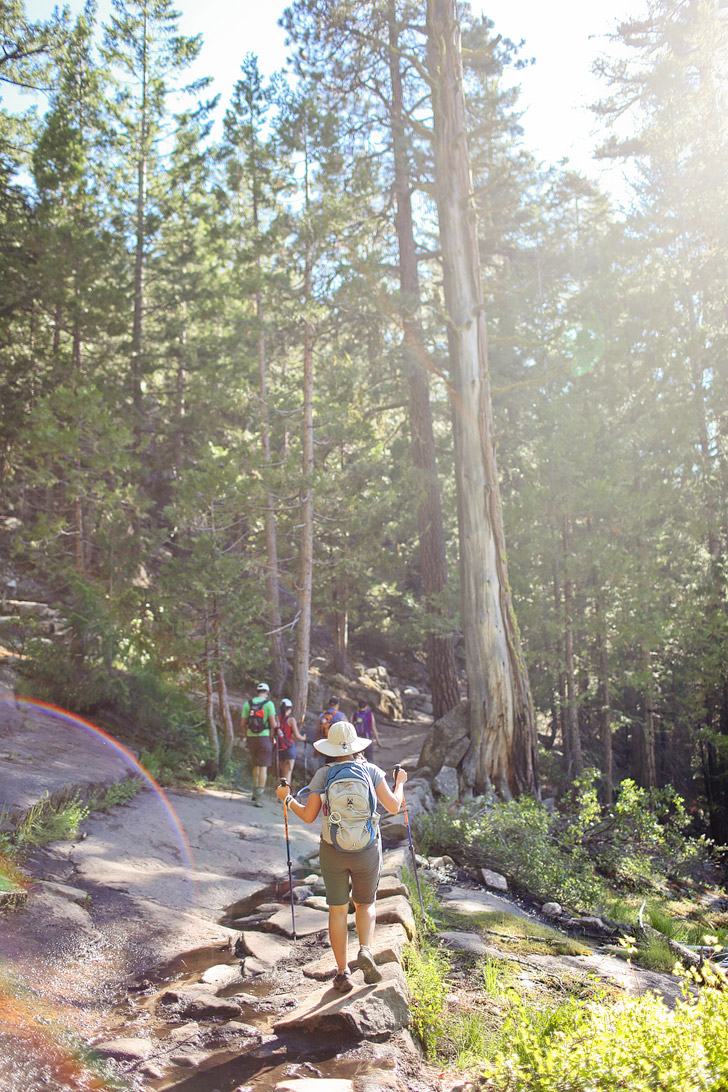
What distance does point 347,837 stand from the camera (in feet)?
14.2

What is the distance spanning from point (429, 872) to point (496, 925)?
57.7 inches

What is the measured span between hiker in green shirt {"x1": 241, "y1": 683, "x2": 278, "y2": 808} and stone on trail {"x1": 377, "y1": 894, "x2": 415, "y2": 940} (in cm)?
603

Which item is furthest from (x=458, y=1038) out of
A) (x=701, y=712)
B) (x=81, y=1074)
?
(x=701, y=712)

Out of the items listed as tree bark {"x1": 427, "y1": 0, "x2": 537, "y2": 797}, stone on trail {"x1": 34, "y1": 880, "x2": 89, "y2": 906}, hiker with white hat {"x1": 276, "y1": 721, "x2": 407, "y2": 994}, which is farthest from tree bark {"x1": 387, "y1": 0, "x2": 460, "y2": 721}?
hiker with white hat {"x1": 276, "y1": 721, "x2": 407, "y2": 994}

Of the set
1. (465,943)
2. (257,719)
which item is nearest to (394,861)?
(465,943)

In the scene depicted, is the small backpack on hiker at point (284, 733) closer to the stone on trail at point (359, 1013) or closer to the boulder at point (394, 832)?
the boulder at point (394, 832)

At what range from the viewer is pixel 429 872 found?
24.0 feet

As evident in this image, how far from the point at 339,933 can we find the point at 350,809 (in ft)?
2.44

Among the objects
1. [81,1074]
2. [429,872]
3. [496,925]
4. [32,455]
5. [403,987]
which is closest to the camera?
[81,1074]

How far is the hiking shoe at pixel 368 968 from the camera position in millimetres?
4035

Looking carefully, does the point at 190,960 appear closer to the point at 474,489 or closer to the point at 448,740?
the point at 448,740

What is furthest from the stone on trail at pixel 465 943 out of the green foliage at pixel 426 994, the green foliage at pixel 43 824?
the green foliage at pixel 43 824

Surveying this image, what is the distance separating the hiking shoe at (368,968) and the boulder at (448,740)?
26.5 feet

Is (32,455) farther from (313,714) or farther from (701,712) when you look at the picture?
(701,712)
